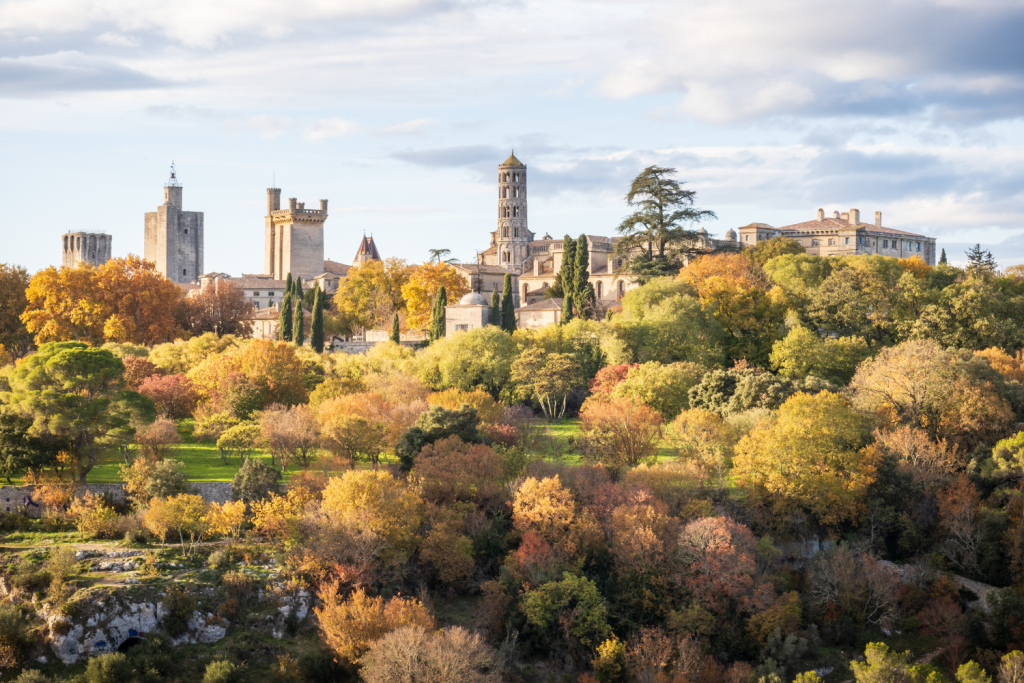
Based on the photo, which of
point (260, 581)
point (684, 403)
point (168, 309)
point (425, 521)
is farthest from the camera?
point (168, 309)

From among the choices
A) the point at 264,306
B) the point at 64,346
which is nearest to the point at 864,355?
the point at 64,346

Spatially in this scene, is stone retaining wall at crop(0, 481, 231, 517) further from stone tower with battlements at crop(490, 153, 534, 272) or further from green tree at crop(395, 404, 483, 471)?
stone tower with battlements at crop(490, 153, 534, 272)

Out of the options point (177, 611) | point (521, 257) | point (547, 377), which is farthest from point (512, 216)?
point (177, 611)

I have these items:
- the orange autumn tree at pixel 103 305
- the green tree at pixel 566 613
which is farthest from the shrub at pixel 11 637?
the orange autumn tree at pixel 103 305

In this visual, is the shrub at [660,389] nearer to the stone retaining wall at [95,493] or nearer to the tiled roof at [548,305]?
the stone retaining wall at [95,493]

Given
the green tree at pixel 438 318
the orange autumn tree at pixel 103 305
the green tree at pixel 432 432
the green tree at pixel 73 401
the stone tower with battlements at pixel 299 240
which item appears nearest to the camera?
the green tree at pixel 73 401

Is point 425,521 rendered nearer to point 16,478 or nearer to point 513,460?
point 513,460

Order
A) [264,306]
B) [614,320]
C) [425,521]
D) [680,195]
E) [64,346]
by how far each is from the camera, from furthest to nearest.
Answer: [264,306]
[680,195]
[614,320]
[64,346]
[425,521]
